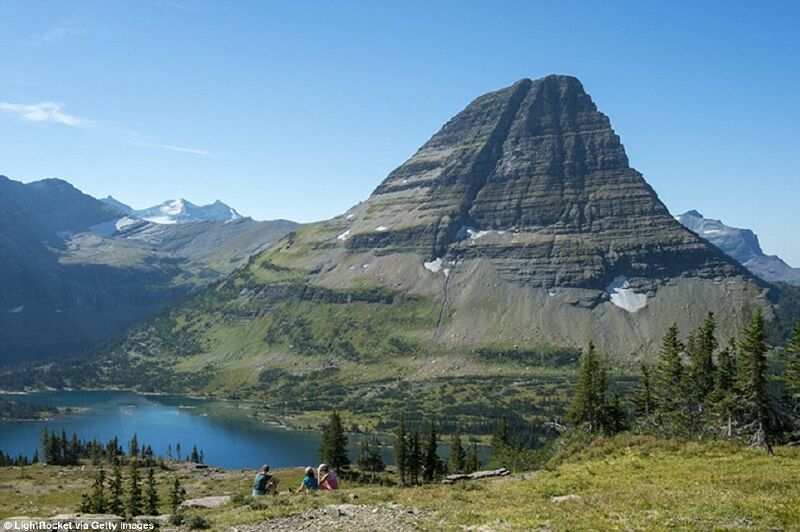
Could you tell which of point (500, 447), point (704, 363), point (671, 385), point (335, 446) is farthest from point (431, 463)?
point (704, 363)

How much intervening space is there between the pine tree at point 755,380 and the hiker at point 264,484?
149 ft

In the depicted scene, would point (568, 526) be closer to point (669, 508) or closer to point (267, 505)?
point (669, 508)

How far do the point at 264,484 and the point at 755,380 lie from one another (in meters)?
51.8

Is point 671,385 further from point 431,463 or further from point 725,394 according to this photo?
point 431,463

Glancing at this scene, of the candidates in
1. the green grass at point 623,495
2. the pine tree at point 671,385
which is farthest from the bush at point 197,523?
the pine tree at point 671,385

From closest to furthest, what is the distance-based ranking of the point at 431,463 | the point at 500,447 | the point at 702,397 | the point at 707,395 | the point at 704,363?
the point at 707,395, the point at 702,397, the point at 704,363, the point at 500,447, the point at 431,463

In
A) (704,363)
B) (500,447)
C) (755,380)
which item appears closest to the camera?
(755,380)

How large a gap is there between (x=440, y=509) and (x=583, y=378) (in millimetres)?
71702

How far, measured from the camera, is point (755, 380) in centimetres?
6394

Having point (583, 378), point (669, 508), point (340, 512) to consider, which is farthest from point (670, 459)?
point (583, 378)

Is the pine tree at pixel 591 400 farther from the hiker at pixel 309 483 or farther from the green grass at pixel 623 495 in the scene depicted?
the hiker at pixel 309 483

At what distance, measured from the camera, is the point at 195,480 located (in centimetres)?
15900

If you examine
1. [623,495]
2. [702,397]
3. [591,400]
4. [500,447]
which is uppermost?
[623,495]

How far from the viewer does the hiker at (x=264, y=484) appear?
41.5 m
